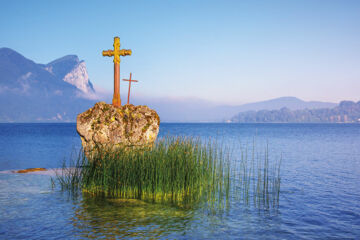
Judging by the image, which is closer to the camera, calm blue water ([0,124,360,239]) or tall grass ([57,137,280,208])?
calm blue water ([0,124,360,239])

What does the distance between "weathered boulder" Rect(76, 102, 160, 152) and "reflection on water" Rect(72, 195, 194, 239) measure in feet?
9.28

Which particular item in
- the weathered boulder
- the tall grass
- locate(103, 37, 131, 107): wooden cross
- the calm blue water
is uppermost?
locate(103, 37, 131, 107): wooden cross

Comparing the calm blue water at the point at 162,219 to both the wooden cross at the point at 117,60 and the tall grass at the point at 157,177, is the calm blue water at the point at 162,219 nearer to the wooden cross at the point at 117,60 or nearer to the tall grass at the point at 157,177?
the tall grass at the point at 157,177

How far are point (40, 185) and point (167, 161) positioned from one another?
5.46 m

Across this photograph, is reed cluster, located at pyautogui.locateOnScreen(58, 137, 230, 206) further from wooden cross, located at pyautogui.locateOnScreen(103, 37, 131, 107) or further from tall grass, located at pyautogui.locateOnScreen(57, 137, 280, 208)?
wooden cross, located at pyautogui.locateOnScreen(103, 37, 131, 107)

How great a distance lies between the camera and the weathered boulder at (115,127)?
37.8 feet

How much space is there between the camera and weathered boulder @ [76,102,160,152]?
11.5 metres

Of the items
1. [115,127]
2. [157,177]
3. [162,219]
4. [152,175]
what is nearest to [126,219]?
[162,219]

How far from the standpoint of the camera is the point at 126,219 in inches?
296

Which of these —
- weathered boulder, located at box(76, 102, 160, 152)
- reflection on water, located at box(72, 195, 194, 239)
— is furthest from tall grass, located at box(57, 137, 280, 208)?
weathered boulder, located at box(76, 102, 160, 152)

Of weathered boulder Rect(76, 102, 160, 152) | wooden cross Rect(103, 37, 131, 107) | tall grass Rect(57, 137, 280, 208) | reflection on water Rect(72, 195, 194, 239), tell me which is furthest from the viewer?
wooden cross Rect(103, 37, 131, 107)

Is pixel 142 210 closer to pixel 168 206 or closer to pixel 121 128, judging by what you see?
pixel 168 206

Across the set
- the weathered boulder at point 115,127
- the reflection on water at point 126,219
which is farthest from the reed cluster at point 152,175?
the weathered boulder at point 115,127

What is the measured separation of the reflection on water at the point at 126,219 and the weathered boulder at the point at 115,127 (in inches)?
111
